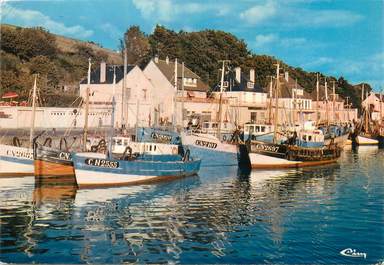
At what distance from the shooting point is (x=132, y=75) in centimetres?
7662

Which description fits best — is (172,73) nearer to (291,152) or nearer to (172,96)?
(172,96)

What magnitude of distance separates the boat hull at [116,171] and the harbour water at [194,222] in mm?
1097

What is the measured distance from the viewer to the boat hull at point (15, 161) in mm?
40572

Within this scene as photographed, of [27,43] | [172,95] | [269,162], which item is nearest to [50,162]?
[269,162]

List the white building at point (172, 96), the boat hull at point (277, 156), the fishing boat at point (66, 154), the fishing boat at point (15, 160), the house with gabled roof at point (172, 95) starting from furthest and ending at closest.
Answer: the house with gabled roof at point (172, 95), the white building at point (172, 96), the boat hull at point (277, 156), the fishing boat at point (15, 160), the fishing boat at point (66, 154)

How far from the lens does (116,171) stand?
37.0m

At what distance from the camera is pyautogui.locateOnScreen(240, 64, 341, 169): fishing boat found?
167ft

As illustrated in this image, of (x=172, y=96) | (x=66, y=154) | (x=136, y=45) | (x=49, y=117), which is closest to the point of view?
(x=66, y=154)

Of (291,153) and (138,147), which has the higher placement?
(138,147)

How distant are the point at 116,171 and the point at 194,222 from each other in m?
12.7

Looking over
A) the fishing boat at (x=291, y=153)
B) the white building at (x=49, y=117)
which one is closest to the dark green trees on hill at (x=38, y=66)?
the white building at (x=49, y=117)

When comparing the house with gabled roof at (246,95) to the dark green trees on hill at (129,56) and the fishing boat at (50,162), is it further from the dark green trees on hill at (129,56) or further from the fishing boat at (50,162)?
the fishing boat at (50,162)

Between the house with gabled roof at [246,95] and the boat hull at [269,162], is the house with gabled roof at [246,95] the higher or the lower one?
the higher one

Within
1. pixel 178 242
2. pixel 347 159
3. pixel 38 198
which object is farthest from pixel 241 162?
pixel 178 242
